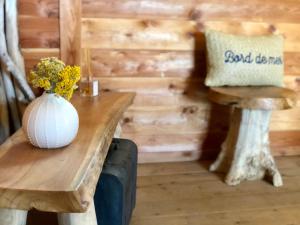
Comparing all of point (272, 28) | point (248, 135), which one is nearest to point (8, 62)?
point (248, 135)

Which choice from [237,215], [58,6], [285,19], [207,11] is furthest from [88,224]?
[285,19]

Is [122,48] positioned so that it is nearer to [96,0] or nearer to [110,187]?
[96,0]

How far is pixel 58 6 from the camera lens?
2143mm

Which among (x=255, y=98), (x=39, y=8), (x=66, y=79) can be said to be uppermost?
(x=39, y=8)

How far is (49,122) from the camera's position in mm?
1147

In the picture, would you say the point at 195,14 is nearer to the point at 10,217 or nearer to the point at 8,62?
the point at 8,62

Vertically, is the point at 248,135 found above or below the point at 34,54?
below

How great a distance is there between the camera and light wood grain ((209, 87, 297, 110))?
1992 millimetres

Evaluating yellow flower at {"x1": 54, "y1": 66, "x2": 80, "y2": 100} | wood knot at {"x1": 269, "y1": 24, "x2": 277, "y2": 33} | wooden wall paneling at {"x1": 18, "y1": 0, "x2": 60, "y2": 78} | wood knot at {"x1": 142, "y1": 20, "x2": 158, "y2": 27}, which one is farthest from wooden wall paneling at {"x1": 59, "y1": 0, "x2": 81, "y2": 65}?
wood knot at {"x1": 269, "y1": 24, "x2": 277, "y2": 33}

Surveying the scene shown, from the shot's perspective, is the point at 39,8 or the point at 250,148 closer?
the point at 39,8

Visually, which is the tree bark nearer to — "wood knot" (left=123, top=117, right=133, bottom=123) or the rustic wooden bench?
"wood knot" (left=123, top=117, right=133, bottom=123)

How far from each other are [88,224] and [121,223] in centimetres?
24

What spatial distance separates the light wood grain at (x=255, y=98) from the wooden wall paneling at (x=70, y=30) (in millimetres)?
918

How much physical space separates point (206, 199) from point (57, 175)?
1.27 metres
